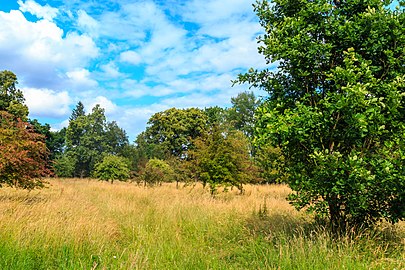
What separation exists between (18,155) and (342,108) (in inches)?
353

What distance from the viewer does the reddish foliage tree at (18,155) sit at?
30.6 ft

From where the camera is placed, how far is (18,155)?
30.6ft

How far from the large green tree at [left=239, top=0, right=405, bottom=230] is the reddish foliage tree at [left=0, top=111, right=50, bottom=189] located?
302 inches

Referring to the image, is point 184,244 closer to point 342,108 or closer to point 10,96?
point 342,108

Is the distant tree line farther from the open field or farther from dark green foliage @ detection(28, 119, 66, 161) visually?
the open field

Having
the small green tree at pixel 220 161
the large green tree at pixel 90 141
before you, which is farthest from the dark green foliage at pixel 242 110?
the small green tree at pixel 220 161

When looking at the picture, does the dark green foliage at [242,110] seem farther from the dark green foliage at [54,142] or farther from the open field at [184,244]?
the open field at [184,244]

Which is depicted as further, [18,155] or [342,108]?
[18,155]

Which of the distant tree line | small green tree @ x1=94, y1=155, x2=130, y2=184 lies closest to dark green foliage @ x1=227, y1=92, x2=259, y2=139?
the distant tree line

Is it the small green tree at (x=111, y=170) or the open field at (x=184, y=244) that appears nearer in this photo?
the open field at (x=184, y=244)

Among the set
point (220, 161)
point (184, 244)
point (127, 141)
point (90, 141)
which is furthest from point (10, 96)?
point (184, 244)

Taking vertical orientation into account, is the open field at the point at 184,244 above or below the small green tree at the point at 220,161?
below

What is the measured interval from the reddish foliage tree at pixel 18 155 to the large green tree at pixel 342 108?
7.67 metres

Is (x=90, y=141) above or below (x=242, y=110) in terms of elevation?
below
